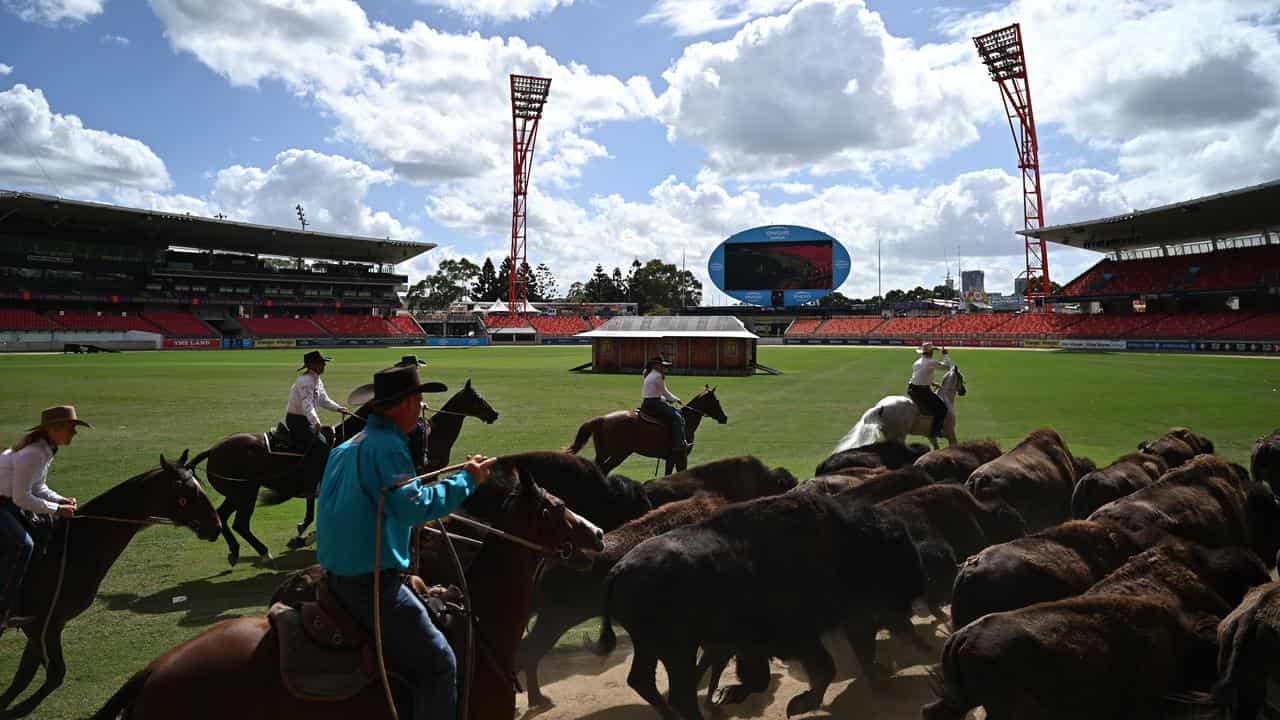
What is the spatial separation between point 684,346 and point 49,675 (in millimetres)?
35165

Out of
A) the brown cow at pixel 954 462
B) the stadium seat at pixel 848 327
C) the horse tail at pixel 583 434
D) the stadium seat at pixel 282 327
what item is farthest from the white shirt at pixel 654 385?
the stadium seat at pixel 848 327

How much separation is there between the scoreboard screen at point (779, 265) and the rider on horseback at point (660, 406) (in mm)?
74413

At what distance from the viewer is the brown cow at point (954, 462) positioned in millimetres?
9609

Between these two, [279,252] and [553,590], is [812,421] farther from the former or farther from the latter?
[279,252]

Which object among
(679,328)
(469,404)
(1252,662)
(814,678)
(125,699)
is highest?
(679,328)

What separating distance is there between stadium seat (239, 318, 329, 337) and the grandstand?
10 cm

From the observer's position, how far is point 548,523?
158 inches

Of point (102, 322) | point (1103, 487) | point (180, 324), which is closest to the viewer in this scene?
point (1103, 487)

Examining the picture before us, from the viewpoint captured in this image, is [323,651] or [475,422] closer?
[323,651]

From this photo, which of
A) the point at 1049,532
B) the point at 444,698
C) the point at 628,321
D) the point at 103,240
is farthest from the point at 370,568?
the point at 103,240

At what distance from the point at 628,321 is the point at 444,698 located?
3969 centimetres

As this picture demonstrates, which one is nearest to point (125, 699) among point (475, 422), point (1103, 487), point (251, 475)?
point (251, 475)

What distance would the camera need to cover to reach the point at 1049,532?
601 cm

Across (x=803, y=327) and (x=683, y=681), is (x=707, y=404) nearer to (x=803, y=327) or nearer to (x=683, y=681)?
(x=683, y=681)
